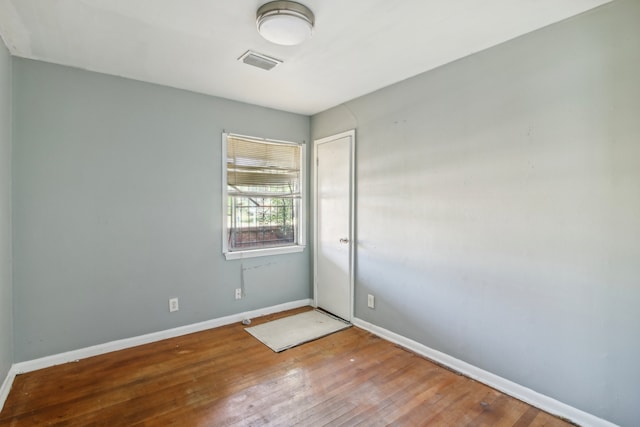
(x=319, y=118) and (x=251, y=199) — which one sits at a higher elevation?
(x=319, y=118)

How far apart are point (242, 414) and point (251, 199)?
2181 mm

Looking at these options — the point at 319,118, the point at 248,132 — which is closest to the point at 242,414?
the point at 248,132

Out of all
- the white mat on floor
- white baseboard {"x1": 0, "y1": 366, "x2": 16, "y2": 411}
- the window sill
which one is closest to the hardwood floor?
white baseboard {"x1": 0, "y1": 366, "x2": 16, "y2": 411}

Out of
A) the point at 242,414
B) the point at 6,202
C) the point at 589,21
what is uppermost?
the point at 589,21

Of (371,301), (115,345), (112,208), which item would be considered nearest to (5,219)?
(112,208)

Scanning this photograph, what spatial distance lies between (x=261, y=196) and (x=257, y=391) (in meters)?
2.07

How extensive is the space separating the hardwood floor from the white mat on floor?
0.16 meters

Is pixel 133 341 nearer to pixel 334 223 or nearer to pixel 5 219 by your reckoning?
pixel 5 219

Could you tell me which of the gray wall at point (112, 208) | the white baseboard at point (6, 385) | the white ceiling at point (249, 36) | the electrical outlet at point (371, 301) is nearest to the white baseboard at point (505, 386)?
the electrical outlet at point (371, 301)

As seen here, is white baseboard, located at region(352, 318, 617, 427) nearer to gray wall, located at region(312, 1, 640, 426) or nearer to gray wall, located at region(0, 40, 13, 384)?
gray wall, located at region(312, 1, 640, 426)

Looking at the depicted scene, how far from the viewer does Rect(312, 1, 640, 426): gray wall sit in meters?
1.79

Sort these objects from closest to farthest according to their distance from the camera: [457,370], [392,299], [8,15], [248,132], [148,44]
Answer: [8,15] → [148,44] → [457,370] → [392,299] → [248,132]

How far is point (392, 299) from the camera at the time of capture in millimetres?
3043

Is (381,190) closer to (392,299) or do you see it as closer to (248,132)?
(392,299)
